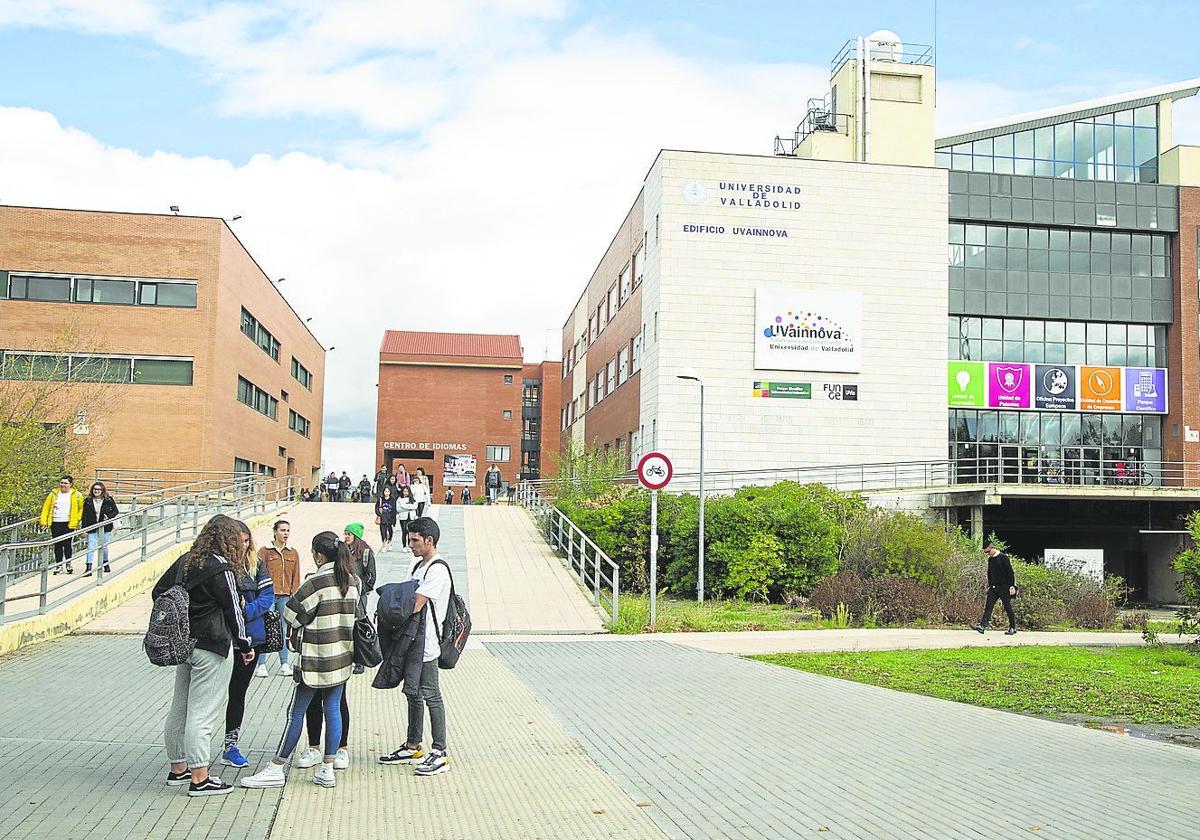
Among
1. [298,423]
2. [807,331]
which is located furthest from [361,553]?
[298,423]

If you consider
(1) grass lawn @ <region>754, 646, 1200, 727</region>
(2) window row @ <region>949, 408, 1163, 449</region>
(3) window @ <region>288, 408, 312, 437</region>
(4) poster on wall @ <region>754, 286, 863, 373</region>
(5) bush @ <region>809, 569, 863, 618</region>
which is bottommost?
(1) grass lawn @ <region>754, 646, 1200, 727</region>

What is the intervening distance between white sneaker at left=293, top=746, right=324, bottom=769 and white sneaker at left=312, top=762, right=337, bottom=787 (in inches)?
13.3

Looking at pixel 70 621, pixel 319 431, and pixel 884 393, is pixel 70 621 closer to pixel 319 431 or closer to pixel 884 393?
pixel 884 393

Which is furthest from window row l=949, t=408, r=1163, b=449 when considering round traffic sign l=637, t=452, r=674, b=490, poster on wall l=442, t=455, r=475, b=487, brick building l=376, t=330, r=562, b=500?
brick building l=376, t=330, r=562, b=500

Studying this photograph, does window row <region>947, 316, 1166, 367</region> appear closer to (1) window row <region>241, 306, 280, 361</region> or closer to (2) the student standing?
(1) window row <region>241, 306, 280, 361</region>

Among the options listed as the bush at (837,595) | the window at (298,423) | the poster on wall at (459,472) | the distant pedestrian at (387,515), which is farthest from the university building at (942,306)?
the poster on wall at (459,472)

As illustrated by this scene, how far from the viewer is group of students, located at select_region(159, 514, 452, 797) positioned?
7.09 meters

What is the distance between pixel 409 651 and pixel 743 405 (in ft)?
110

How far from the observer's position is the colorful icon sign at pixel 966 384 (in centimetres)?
4247

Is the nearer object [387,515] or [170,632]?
[170,632]

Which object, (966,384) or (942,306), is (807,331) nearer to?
(942,306)

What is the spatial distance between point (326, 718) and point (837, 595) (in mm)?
14858

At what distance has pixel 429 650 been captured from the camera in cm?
792

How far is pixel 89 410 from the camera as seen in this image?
37.7 m
